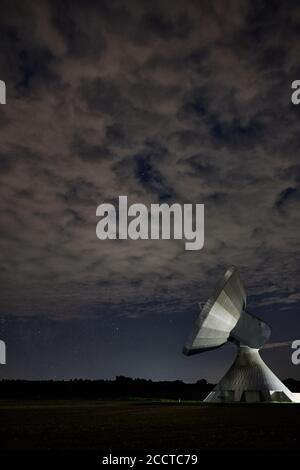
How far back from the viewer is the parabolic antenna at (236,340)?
117ft

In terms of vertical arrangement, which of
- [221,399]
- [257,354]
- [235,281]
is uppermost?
[235,281]

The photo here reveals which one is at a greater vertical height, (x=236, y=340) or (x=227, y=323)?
(x=227, y=323)

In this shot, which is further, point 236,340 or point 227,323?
point 236,340

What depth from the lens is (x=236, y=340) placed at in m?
43.0

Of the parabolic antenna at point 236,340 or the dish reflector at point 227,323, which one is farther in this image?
the parabolic antenna at point 236,340

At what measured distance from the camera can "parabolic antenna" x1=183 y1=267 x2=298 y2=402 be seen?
35.6 metres

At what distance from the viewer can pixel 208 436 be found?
52.7ft

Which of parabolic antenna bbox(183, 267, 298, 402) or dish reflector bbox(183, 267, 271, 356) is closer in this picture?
dish reflector bbox(183, 267, 271, 356)
